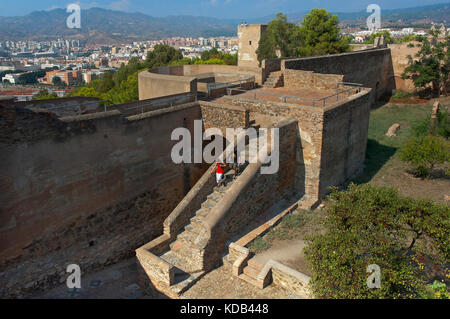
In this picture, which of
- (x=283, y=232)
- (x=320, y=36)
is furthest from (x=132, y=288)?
(x=320, y=36)

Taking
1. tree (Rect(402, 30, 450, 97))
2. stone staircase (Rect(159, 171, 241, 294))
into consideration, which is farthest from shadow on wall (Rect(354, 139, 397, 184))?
tree (Rect(402, 30, 450, 97))

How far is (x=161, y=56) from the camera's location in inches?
1474

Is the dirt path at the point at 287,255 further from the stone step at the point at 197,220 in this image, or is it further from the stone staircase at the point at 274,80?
the stone staircase at the point at 274,80

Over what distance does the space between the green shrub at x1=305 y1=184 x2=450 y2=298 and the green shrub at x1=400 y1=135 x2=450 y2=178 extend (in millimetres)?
6792

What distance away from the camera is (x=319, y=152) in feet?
37.9

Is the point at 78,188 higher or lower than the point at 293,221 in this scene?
higher

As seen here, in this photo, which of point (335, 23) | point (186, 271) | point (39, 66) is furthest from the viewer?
point (39, 66)

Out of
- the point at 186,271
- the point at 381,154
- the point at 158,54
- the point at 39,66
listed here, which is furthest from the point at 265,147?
the point at 39,66

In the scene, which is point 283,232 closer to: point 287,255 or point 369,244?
point 287,255

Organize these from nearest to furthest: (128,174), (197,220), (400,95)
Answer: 1. (197,220)
2. (128,174)
3. (400,95)

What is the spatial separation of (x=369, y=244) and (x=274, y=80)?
1106 centimetres

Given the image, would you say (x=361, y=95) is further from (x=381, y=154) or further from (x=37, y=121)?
(x=37, y=121)

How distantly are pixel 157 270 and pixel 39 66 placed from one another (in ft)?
413

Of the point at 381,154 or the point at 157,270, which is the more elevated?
the point at 381,154
